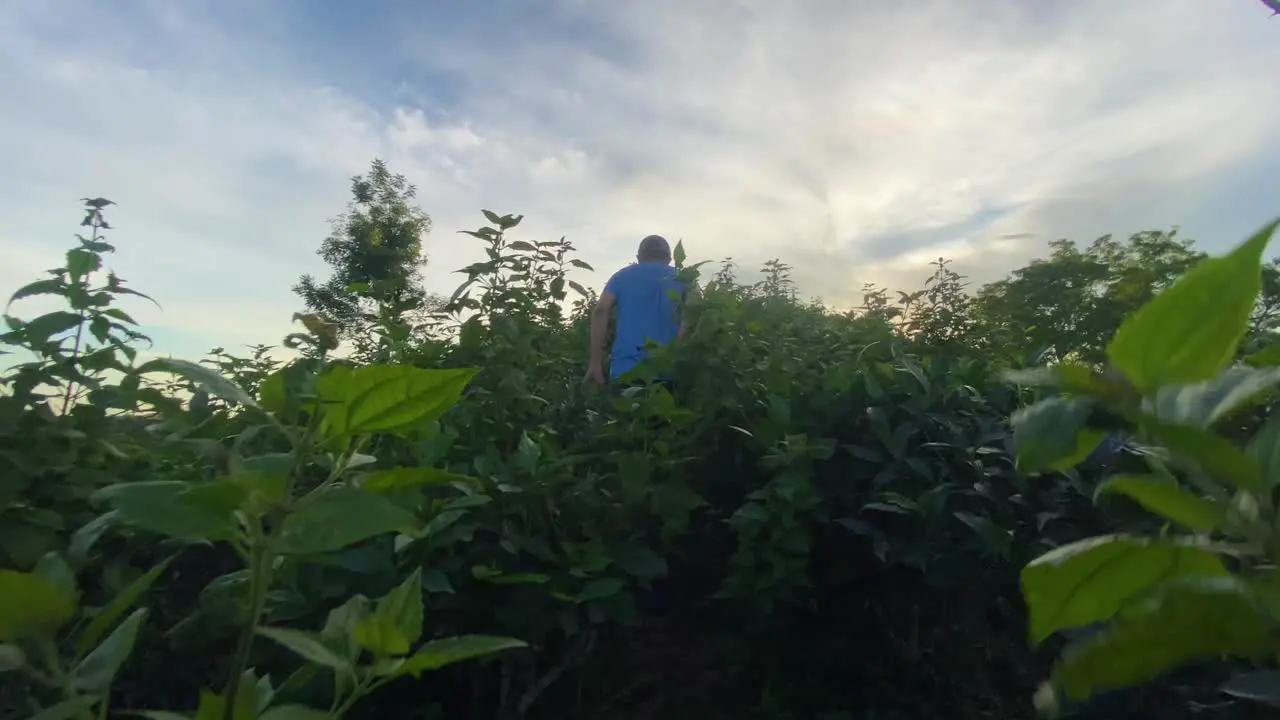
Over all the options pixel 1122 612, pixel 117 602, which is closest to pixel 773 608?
pixel 117 602

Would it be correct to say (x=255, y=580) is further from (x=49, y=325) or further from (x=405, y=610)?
(x=49, y=325)

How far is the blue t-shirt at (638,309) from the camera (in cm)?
554

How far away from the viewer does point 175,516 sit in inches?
33.8

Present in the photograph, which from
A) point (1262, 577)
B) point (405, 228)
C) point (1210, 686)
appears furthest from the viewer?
point (405, 228)

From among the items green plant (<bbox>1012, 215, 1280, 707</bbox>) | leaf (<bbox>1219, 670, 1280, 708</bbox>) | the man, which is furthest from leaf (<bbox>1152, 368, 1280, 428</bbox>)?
the man

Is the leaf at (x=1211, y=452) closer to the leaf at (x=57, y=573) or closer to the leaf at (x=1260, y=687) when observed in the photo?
the leaf at (x=1260, y=687)

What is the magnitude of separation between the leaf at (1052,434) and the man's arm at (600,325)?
461cm

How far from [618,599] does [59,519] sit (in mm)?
1314

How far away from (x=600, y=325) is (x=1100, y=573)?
16.5ft

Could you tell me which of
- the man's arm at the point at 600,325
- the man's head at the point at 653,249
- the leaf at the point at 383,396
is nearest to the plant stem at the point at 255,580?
the leaf at the point at 383,396

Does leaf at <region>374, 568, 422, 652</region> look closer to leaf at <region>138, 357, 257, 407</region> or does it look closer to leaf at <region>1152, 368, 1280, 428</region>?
leaf at <region>138, 357, 257, 407</region>

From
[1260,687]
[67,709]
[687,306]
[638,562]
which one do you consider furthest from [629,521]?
[1260,687]

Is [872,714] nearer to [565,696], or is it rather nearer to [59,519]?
[565,696]

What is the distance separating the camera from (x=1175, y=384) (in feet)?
1.72
